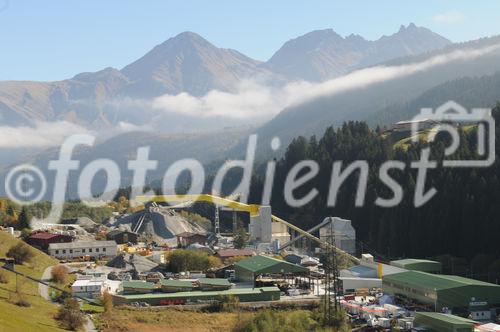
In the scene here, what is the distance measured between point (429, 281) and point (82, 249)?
32765 millimetres

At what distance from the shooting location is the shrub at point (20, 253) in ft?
151

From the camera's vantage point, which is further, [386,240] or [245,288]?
[386,240]

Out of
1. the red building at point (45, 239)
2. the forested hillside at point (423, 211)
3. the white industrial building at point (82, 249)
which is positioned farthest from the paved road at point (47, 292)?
the forested hillside at point (423, 211)

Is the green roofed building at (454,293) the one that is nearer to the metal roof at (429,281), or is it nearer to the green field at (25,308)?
the metal roof at (429,281)

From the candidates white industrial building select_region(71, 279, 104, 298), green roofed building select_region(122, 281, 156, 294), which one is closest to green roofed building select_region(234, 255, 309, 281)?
green roofed building select_region(122, 281, 156, 294)

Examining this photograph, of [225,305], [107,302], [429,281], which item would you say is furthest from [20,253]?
[429,281]

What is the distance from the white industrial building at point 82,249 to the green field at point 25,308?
9935mm

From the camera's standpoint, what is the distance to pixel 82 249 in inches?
2343

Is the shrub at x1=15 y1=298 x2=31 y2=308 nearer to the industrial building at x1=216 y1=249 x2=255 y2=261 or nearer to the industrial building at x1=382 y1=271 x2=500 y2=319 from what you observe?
the industrial building at x1=382 y1=271 x2=500 y2=319

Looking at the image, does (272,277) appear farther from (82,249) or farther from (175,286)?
(82,249)

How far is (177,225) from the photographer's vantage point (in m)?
77.6

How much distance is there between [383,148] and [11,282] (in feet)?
161

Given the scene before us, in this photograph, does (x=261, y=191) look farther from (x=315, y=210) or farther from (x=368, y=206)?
(x=368, y=206)

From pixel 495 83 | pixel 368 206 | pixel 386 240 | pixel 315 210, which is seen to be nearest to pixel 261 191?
pixel 315 210
